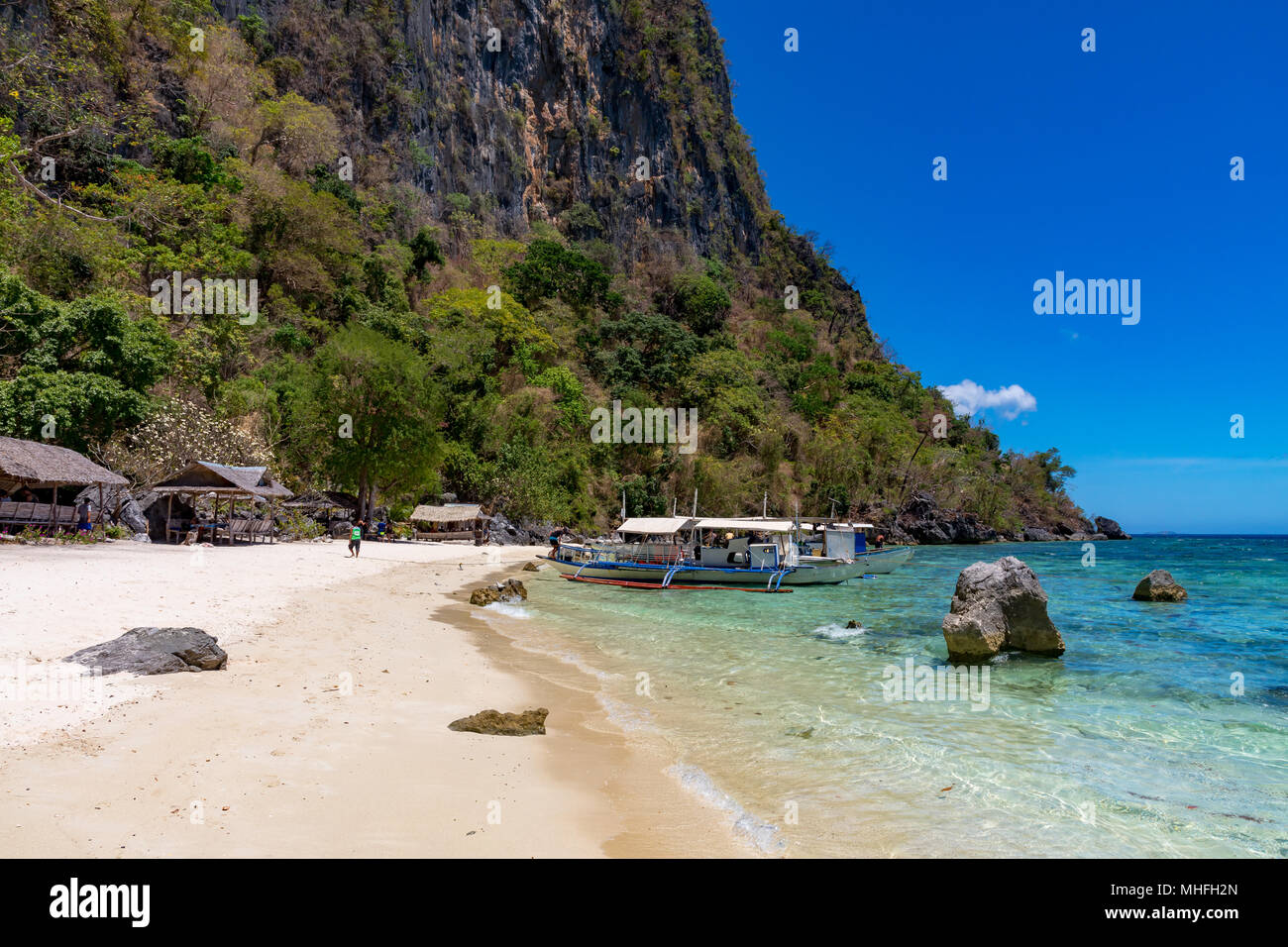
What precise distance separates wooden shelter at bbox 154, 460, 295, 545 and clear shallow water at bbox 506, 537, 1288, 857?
13824 mm

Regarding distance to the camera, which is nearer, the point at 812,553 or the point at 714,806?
the point at 714,806

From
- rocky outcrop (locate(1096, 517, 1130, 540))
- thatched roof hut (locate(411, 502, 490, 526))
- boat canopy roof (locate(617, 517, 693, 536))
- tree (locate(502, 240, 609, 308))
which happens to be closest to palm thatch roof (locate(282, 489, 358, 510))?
thatched roof hut (locate(411, 502, 490, 526))

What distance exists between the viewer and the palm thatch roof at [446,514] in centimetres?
3978

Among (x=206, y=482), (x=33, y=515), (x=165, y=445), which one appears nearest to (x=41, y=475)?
(x=33, y=515)

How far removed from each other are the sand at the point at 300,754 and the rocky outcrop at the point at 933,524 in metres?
66.3

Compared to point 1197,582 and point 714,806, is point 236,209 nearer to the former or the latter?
point 714,806

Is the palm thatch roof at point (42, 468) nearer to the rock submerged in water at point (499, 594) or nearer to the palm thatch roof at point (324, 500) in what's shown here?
the palm thatch roof at point (324, 500)

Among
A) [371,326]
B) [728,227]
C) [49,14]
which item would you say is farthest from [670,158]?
[49,14]

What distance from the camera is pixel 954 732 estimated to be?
8.71 metres

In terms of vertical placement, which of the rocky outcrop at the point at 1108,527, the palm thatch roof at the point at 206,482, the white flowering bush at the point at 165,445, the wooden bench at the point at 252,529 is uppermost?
the white flowering bush at the point at 165,445

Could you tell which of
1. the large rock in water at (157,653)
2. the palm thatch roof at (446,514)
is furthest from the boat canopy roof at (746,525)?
the large rock in water at (157,653)

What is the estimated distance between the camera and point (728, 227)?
296 ft

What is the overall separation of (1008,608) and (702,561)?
50.9ft
